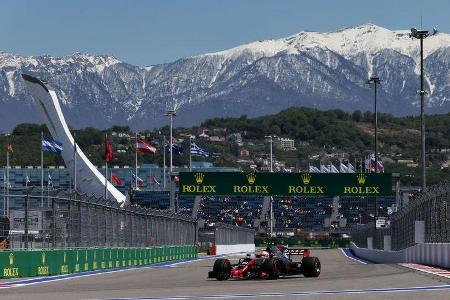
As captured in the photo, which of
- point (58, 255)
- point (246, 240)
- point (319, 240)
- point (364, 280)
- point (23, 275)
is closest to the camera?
point (364, 280)

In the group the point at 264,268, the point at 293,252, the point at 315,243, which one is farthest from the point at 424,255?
the point at 315,243

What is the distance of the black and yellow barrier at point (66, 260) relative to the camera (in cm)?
3069

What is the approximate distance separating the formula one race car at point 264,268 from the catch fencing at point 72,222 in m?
4.99

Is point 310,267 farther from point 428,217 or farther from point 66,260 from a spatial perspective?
point 428,217

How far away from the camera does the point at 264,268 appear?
1110 inches

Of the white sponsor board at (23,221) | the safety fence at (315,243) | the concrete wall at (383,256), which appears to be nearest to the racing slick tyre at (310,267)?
the white sponsor board at (23,221)

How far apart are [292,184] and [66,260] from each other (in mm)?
48405

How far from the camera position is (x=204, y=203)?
181625 mm

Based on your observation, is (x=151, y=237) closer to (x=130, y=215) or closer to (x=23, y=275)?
(x=130, y=215)

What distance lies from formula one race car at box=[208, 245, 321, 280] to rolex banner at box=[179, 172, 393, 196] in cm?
5124

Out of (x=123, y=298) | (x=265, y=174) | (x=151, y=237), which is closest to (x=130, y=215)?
(x=151, y=237)

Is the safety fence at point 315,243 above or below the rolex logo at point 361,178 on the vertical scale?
below

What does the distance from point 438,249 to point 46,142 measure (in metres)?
58.6

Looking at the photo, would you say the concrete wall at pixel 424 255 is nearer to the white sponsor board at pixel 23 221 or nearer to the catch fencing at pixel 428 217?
the catch fencing at pixel 428 217
